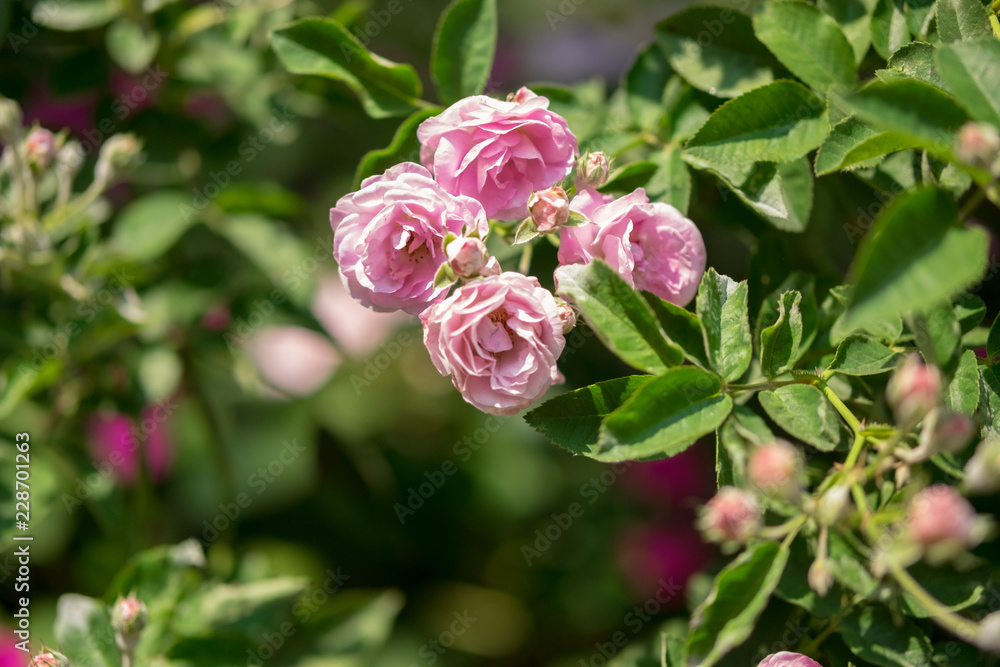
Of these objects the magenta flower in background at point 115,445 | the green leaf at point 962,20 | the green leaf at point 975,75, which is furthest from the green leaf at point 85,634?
the green leaf at point 962,20

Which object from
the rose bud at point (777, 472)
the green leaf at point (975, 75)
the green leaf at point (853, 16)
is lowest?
the rose bud at point (777, 472)

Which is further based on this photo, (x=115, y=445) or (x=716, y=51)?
(x=115, y=445)

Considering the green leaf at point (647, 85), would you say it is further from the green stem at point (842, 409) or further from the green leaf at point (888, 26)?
the green stem at point (842, 409)

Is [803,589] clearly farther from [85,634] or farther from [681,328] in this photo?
[85,634]

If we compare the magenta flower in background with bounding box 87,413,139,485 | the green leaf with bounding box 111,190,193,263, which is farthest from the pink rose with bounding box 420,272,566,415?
the magenta flower in background with bounding box 87,413,139,485

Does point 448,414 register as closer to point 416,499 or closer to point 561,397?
point 416,499

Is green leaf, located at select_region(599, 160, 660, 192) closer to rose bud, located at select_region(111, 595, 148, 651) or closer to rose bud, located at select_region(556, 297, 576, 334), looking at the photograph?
rose bud, located at select_region(556, 297, 576, 334)

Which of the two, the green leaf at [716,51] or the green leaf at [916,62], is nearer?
the green leaf at [916,62]

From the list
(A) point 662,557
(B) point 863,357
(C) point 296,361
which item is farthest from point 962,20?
(C) point 296,361
